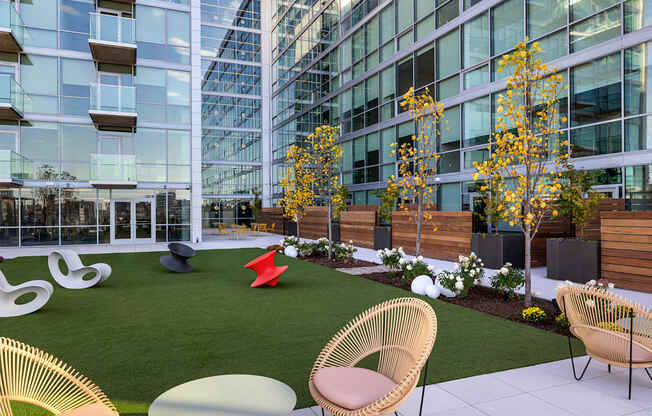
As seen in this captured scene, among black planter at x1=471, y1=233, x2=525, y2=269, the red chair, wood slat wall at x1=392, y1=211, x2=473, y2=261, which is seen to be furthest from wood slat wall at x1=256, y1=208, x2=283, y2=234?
the red chair

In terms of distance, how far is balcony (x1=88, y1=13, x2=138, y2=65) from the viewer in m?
19.8

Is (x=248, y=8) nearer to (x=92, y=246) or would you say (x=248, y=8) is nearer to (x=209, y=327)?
(x=92, y=246)

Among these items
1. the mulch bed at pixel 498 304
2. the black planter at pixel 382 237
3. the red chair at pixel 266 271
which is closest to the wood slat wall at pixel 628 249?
the mulch bed at pixel 498 304

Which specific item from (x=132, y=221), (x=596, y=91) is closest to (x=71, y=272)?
(x=132, y=221)

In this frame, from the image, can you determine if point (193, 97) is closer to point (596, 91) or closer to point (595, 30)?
point (595, 30)

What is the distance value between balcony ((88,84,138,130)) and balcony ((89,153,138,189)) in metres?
1.85

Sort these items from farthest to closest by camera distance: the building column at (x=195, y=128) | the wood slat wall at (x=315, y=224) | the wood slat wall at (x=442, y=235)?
the wood slat wall at (x=315, y=224), the building column at (x=195, y=128), the wood slat wall at (x=442, y=235)

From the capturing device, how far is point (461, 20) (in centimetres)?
1745

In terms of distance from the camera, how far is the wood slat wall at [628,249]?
859 centimetres

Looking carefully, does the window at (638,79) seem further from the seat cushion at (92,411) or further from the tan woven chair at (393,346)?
the seat cushion at (92,411)

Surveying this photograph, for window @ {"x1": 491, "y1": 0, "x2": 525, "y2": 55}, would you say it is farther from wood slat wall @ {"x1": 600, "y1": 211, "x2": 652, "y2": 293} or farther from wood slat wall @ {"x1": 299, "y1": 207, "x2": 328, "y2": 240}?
wood slat wall @ {"x1": 299, "y1": 207, "x2": 328, "y2": 240}

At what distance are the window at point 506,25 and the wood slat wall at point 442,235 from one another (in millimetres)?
7125

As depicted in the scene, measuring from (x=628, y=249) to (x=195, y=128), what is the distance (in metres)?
19.8

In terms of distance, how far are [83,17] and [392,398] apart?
24.8 meters
